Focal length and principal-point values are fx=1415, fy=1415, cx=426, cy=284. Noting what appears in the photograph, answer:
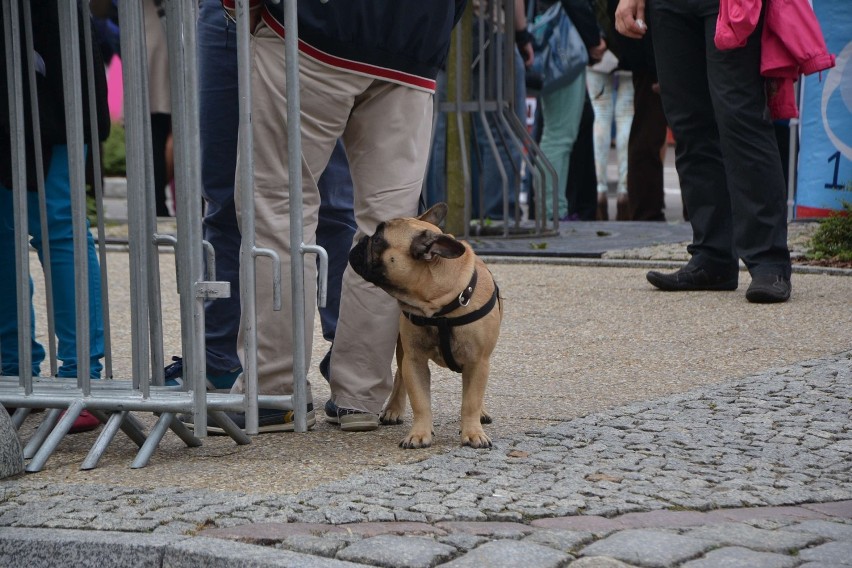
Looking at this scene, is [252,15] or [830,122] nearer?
[252,15]

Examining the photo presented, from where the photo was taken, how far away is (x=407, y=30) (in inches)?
160

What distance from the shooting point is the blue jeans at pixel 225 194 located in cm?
448

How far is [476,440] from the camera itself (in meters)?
3.89

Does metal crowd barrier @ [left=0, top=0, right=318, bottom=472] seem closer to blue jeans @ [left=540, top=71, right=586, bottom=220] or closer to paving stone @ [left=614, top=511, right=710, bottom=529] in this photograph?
paving stone @ [left=614, top=511, right=710, bottom=529]

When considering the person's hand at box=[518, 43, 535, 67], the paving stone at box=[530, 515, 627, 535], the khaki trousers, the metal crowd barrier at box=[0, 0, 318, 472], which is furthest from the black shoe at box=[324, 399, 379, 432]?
the person's hand at box=[518, 43, 535, 67]

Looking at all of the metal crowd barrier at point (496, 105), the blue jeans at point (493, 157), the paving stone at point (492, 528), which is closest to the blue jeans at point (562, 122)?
the blue jeans at point (493, 157)

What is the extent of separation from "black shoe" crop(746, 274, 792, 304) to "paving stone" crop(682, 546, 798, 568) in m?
3.57

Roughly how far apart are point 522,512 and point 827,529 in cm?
67

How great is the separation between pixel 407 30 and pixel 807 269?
13.3ft

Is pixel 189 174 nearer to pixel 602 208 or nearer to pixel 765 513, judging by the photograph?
pixel 765 513

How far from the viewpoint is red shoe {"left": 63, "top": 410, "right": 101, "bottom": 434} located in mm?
4238

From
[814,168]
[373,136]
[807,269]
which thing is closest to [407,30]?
[373,136]

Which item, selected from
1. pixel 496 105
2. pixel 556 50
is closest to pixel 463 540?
pixel 496 105

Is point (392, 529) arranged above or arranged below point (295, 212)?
below
